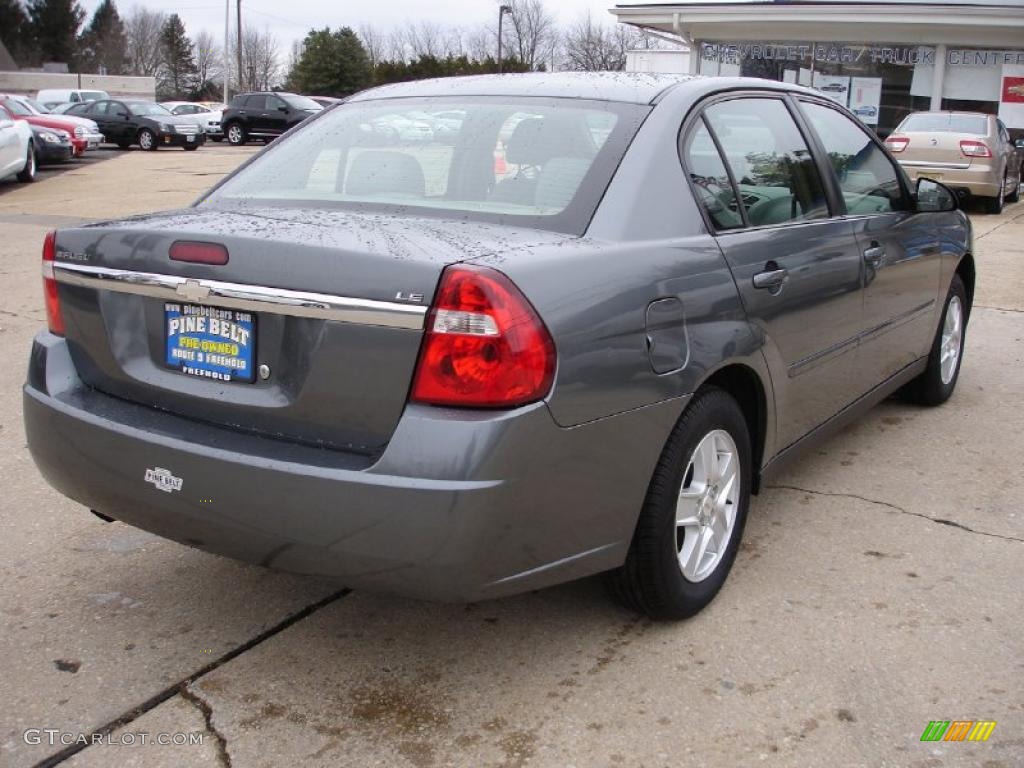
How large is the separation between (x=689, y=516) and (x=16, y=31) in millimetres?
85932

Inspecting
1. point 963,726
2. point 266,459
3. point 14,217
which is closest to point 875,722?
point 963,726

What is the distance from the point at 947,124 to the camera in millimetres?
14852

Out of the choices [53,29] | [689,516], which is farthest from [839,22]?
[53,29]

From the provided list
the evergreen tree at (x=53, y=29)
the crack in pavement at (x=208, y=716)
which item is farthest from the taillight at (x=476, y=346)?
the evergreen tree at (x=53, y=29)

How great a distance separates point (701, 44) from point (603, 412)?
23.5 metres

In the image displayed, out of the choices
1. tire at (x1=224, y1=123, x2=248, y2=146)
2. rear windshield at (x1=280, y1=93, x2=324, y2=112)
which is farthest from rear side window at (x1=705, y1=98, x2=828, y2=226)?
tire at (x1=224, y1=123, x2=248, y2=146)

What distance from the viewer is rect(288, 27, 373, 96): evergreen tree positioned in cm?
6016

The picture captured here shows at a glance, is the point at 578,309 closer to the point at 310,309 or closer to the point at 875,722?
the point at 310,309

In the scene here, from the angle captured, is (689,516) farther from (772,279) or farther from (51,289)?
(51,289)

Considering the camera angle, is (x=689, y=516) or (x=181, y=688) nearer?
(x=181, y=688)

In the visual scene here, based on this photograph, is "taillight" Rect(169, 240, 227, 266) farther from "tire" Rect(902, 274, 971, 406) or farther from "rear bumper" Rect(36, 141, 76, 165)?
"rear bumper" Rect(36, 141, 76, 165)

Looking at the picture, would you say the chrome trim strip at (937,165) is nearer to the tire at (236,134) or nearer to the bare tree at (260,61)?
the tire at (236,134)

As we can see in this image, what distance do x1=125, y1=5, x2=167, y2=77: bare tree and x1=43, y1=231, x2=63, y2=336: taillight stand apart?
3648 inches

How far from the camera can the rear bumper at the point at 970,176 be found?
46.9 feet
